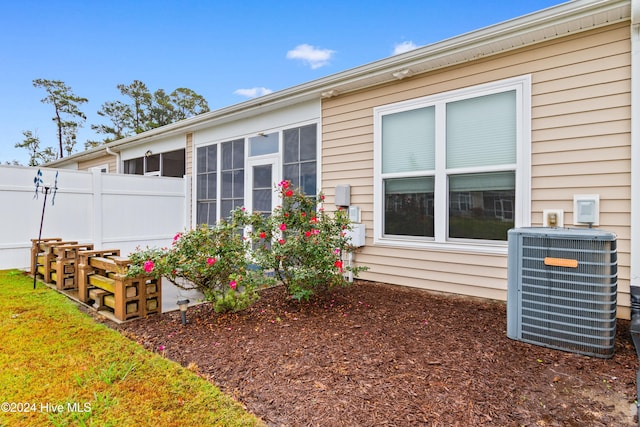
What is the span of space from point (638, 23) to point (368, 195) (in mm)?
3178

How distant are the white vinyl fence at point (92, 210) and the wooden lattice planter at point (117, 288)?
3.01 meters

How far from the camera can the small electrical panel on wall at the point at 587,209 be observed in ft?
10.4

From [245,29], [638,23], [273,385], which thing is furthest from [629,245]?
[245,29]

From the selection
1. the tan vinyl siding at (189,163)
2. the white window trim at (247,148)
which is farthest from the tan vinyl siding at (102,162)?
the white window trim at (247,148)

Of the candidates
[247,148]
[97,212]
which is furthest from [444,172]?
[97,212]

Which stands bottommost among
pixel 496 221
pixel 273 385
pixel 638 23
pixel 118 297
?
pixel 273 385

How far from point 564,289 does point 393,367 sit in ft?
4.76

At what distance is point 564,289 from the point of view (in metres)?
2.51

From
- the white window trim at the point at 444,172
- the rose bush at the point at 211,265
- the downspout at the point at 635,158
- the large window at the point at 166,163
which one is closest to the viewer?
the downspout at the point at 635,158

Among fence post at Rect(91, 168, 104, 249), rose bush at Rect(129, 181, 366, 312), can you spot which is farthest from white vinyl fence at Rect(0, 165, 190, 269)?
rose bush at Rect(129, 181, 366, 312)

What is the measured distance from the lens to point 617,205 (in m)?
3.10

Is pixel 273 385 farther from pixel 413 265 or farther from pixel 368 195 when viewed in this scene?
pixel 368 195

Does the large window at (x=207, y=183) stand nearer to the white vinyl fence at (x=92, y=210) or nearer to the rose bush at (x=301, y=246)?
the white vinyl fence at (x=92, y=210)

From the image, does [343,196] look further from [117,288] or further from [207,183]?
[207,183]
